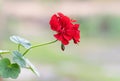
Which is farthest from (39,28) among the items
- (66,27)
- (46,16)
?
(66,27)

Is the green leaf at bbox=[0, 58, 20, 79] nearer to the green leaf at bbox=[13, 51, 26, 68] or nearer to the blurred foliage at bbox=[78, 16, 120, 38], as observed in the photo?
the green leaf at bbox=[13, 51, 26, 68]

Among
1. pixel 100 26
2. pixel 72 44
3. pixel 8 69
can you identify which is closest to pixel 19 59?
pixel 8 69

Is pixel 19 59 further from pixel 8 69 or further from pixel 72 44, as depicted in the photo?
pixel 72 44

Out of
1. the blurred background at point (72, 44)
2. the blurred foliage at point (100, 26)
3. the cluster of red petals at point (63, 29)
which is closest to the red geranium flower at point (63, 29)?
the cluster of red petals at point (63, 29)

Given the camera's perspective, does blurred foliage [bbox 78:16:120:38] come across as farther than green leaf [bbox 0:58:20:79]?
Yes

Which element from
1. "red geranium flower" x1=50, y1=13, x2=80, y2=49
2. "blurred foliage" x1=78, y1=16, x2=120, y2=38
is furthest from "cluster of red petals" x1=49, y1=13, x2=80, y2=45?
"blurred foliage" x1=78, y1=16, x2=120, y2=38
